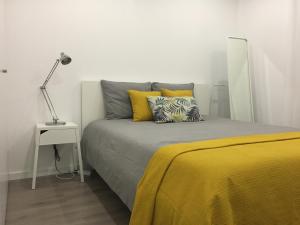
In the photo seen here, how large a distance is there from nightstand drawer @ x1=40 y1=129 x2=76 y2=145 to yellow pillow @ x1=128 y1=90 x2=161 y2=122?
0.62 m

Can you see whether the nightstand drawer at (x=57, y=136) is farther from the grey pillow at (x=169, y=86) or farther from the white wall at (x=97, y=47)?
the grey pillow at (x=169, y=86)

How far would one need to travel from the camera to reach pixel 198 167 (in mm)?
1146

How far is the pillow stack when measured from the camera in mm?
2584

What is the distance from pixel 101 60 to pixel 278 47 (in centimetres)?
209

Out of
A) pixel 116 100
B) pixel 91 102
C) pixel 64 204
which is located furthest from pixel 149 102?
pixel 64 204

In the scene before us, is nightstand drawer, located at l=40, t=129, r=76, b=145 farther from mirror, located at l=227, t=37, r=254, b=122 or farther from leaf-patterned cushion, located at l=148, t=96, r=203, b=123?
mirror, located at l=227, t=37, r=254, b=122

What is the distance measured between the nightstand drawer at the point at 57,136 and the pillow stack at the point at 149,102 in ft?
1.53

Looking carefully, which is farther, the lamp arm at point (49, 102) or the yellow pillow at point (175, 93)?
the yellow pillow at point (175, 93)

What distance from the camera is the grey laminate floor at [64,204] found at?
6.03 feet

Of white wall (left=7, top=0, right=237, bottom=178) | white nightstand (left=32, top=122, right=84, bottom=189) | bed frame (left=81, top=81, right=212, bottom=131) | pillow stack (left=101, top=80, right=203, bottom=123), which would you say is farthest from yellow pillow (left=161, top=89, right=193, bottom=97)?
white nightstand (left=32, top=122, right=84, bottom=189)

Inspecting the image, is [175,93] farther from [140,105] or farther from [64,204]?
[64,204]

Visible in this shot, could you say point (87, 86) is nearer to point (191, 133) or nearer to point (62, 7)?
point (62, 7)

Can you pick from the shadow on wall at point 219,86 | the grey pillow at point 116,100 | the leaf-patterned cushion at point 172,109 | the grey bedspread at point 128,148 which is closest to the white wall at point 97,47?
the shadow on wall at point 219,86

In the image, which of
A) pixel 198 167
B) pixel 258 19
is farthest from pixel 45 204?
pixel 258 19
